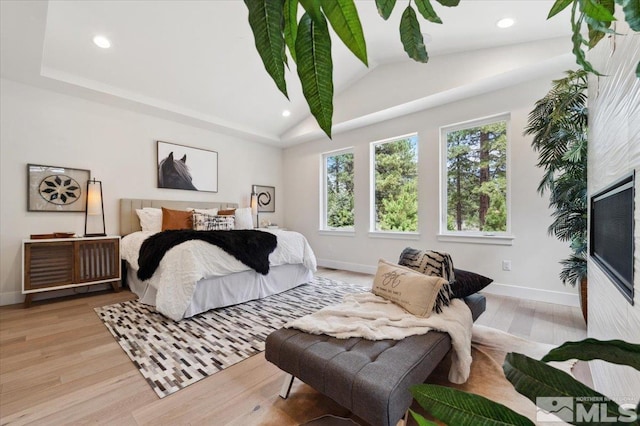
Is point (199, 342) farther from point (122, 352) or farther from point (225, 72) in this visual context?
point (225, 72)

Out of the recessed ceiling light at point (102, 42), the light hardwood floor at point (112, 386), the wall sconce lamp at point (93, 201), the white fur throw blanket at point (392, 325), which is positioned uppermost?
the recessed ceiling light at point (102, 42)

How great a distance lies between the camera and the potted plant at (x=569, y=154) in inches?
86.2

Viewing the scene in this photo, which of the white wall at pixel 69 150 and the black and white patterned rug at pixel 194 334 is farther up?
the white wall at pixel 69 150

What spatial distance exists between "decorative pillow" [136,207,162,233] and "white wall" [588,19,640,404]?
14.2 feet

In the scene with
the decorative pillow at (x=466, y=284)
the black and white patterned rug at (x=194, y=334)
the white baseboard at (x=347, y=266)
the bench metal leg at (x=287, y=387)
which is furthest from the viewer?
the white baseboard at (x=347, y=266)

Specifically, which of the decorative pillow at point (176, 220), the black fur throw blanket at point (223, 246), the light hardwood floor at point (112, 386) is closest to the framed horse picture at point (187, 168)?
the decorative pillow at point (176, 220)

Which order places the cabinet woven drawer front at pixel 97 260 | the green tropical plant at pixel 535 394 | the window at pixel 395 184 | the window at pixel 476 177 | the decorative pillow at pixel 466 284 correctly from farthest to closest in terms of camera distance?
Result: 1. the window at pixel 395 184
2. the window at pixel 476 177
3. the cabinet woven drawer front at pixel 97 260
4. the decorative pillow at pixel 466 284
5. the green tropical plant at pixel 535 394

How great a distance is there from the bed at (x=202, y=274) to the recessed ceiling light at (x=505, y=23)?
121 inches

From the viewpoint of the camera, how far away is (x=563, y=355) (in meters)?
0.35

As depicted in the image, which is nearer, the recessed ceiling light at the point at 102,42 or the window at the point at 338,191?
the recessed ceiling light at the point at 102,42

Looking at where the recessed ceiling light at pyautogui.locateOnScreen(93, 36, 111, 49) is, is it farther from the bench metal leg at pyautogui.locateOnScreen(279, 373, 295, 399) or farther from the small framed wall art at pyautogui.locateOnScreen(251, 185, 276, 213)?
the bench metal leg at pyautogui.locateOnScreen(279, 373, 295, 399)

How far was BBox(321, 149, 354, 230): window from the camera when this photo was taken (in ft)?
15.9

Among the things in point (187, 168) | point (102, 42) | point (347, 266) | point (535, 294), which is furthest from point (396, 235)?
point (102, 42)

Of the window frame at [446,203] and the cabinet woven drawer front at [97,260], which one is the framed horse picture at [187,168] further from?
the window frame at [446,203]
